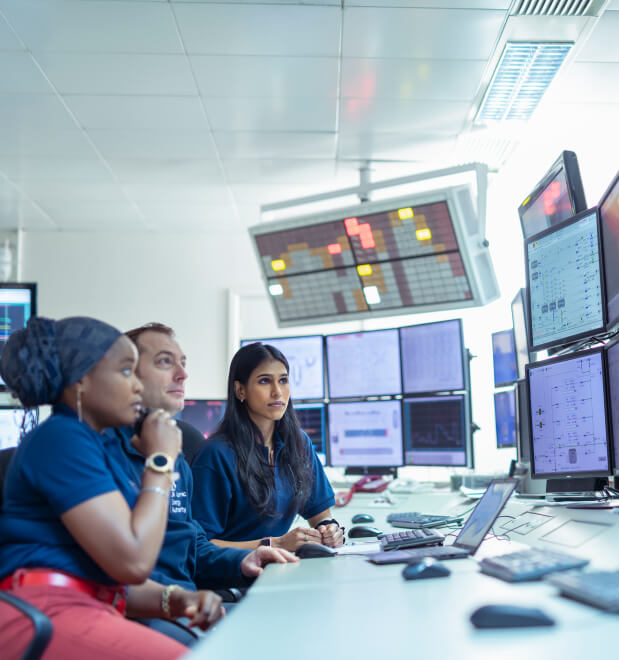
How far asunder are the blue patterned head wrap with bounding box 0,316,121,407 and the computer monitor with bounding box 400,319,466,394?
2.38 metres

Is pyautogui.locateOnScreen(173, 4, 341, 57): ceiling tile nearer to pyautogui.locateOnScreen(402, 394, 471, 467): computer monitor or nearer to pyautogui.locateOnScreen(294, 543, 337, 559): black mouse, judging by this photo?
pyautogui.locateOnScreen(402, 394, 471, 467): computer monitor

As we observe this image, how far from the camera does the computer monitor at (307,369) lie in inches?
151

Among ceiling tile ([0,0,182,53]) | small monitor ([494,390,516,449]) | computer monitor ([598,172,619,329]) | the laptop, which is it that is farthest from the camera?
small monitor ([494,390,516,449])

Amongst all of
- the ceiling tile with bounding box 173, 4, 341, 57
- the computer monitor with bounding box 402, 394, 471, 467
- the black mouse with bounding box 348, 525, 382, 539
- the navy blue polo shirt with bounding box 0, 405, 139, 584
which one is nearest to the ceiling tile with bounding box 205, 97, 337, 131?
the ceiling tile with bounding box 173, 4, 341, 57

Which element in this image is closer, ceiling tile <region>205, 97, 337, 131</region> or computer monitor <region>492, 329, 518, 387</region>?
computer monitor <region>492, 329, 518, 387</region>

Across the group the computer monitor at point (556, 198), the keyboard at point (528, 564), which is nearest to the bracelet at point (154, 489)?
the keyboard at point (528, 564)

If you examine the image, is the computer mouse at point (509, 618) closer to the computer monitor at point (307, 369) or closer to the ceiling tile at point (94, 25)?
the ceiling tile at point (94, 25)

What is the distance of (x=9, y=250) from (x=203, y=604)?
4.84 m

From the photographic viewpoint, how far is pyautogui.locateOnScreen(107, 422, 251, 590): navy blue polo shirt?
1470 mm

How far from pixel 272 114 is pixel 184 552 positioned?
2.61 m

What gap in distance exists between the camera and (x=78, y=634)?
987 mm

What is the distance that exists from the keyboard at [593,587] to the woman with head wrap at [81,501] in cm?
55

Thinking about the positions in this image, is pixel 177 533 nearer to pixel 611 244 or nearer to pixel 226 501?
pixel 226 501

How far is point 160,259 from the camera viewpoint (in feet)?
18.5
